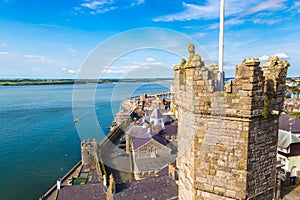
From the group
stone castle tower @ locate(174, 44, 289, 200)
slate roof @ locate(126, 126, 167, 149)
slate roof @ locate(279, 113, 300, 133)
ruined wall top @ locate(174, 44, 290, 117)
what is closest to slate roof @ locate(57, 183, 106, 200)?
slate roof @ locate(126, 126, 167, 149)

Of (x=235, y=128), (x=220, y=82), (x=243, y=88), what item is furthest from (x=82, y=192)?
(x=243, y=88)

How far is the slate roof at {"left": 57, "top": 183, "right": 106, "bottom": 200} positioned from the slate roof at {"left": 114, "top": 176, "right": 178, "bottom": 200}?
2.30m

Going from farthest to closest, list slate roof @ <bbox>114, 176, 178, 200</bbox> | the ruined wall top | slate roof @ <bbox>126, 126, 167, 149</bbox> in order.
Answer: slate roof @ <bbox>126, 126, 167, 149</bbox> → slate roof @ <bbox>114, 176, 178, 200</bbox> → the ruined wall top

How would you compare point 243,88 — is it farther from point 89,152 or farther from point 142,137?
point 89,152

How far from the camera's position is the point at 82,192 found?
13.4 m

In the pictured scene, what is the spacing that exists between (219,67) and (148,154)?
1751cm

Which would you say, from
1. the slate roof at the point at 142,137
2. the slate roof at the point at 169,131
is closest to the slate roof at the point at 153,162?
the slate roof at the point at 142,137

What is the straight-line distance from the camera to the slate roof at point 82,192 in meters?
13.1

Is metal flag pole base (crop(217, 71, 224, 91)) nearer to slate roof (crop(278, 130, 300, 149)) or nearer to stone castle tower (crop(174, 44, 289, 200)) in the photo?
stone castle tower (crop(174, 44, 289, 200))

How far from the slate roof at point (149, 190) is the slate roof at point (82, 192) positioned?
2299 millimetres

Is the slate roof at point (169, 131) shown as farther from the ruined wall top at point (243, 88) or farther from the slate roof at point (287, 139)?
the ruined wall top at point (243, 88)

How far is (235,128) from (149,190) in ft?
31.2

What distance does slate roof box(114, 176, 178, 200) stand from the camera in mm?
11016

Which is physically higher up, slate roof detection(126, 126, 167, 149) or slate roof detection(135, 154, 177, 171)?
slate roof detection(126, 126, 167, 149)
